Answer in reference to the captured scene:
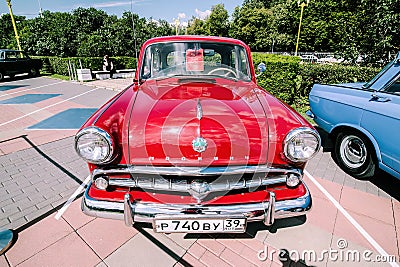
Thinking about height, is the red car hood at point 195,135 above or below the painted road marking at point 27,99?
above

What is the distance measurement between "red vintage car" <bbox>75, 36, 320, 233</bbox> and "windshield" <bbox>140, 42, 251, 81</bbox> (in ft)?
3.77

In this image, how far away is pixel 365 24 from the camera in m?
7.10

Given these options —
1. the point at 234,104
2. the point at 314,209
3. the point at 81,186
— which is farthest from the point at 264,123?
the point at 81,186

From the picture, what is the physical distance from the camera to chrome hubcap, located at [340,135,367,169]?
3.32 m

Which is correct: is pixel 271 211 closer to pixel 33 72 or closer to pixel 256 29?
pixel 33 72

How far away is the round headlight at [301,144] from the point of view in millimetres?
1896

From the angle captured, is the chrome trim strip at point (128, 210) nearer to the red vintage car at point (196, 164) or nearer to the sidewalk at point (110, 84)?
the red vintage car at point (196, 164)

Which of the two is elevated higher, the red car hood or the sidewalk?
the red car hood

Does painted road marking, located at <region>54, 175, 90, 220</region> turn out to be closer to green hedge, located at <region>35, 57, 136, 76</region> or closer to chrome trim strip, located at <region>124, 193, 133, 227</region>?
chrome trim strip, located at <region>124, 193, 133, 227</region>

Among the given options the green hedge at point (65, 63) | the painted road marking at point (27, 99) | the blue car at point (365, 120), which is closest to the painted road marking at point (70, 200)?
the blue car at point (365, 120)

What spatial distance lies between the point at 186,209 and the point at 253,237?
91cm

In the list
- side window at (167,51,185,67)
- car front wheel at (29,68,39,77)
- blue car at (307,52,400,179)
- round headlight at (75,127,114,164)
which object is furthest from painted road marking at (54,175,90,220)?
car front wheel at (29,68,39,77)

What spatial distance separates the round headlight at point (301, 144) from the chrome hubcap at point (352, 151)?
186cm

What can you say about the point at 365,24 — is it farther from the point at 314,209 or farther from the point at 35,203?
the point at 35,203
